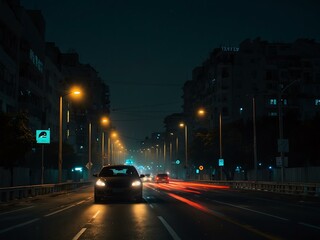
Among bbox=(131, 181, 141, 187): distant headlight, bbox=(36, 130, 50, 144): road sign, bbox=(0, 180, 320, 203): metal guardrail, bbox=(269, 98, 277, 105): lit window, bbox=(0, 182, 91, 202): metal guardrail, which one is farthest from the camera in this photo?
bbox=(269, 98, 277, 105): lit window

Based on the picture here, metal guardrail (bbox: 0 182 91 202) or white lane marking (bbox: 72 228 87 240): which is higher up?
metal guardrail (bbox: 0 182 91 202)

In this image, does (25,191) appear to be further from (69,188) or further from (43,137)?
(69,188)

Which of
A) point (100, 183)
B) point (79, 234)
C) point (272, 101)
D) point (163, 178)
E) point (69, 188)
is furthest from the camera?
point (272, 101)

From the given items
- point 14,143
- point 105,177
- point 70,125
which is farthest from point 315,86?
point 105,177

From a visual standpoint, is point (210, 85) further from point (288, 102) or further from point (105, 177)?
point (105, 177)

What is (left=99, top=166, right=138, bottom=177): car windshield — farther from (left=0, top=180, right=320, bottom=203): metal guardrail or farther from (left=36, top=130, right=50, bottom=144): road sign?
(left=36, top=130, right=50, bottom=144): road sign

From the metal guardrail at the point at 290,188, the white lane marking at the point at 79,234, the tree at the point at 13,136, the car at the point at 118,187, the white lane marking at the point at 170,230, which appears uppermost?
the tree at the point at 13,136

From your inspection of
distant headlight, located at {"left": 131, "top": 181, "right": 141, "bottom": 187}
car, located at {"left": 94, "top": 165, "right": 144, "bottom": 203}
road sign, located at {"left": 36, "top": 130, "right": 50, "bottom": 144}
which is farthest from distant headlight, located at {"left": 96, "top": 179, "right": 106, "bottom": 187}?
road sign, located at {"left": 36, "top": 130, "right": 50, "bottom": 144}

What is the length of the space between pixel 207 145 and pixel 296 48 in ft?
130

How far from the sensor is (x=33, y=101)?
233 ft

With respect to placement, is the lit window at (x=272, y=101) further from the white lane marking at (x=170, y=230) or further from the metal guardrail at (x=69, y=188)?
the white lane marking at (x=170, y=230)

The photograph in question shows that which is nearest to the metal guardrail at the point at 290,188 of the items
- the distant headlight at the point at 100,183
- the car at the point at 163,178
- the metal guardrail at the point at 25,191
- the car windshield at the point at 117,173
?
the car windshield at the point at 117,173

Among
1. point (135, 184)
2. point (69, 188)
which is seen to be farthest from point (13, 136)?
point (69, 188)

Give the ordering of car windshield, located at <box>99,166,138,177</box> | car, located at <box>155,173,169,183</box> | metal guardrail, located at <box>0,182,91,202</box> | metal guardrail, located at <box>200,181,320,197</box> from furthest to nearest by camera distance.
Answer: car, located at <box>155,173,169,183</box> < metal guardrail, located at <box>200,181,320,197</box> < metal guardrail, located at <box>0,182,91,202</box> < car windshield, located at <box>99,166,138,177</box>
